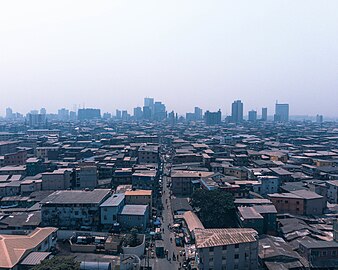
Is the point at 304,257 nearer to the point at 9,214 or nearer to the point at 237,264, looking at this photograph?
the point at 237,264

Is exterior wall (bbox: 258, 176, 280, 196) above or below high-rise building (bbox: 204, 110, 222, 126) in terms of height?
below

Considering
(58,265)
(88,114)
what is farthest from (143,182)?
(88,114)

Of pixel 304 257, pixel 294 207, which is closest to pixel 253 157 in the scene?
pixel 294 207

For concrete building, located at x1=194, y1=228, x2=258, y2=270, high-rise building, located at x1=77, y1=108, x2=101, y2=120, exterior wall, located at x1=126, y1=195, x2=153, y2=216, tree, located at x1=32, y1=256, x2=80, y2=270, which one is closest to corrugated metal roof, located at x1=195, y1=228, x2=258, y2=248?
concrete building, located at x1=194, y1=228, x2=258, y2=270

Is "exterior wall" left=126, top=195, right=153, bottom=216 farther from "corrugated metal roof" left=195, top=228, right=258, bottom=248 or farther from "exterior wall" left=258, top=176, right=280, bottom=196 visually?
"exterior wall" left=258, top=176, right=280, bottom=196

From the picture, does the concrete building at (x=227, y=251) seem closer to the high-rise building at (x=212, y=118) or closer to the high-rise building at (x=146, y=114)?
the high-rise building at (x=212, y=118)

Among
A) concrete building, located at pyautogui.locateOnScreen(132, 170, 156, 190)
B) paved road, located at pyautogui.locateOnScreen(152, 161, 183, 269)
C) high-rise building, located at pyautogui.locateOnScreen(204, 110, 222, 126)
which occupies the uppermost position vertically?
high-rise building, located at pyautogui.locateOnScreen(204, 110, 222, 126)
